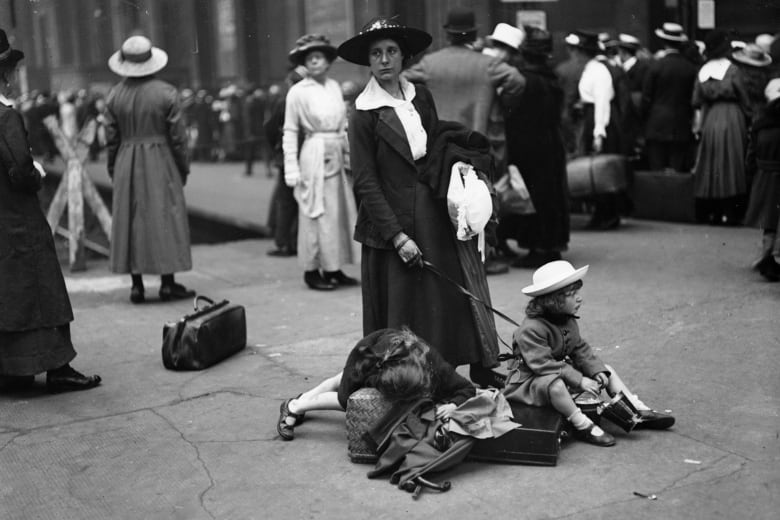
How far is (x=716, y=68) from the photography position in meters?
10.8

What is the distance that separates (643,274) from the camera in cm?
871

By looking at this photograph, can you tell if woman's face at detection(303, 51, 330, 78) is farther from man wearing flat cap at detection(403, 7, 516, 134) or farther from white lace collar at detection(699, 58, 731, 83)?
white lace collar at detection(699, 58, 731, 83)

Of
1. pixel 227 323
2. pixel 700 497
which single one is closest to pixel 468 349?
pixel 700 497

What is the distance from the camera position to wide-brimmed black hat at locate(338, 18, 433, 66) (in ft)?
16.5

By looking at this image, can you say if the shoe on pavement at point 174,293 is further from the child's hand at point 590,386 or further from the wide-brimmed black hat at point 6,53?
the child's hand at point 590,386

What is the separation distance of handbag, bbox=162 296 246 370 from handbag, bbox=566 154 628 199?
16.8ft

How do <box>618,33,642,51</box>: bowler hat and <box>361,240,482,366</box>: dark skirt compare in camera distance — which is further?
<box>618,33,642,51</box>: bowler hat

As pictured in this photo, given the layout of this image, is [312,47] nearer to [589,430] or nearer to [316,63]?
[316,63]

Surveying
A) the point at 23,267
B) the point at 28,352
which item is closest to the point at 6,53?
the point at 23,267

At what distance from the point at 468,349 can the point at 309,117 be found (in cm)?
393

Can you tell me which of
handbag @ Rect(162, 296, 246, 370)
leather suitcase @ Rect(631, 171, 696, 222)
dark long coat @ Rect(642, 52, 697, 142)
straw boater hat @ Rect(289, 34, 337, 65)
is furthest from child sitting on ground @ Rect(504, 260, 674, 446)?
dark long coat @ Rect(642, 52, 697, 142)

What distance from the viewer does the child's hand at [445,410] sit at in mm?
4415

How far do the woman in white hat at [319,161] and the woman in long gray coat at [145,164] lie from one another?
947 millimetres

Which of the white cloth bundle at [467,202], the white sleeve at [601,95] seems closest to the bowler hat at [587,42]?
the white sleeve at [601,95]
